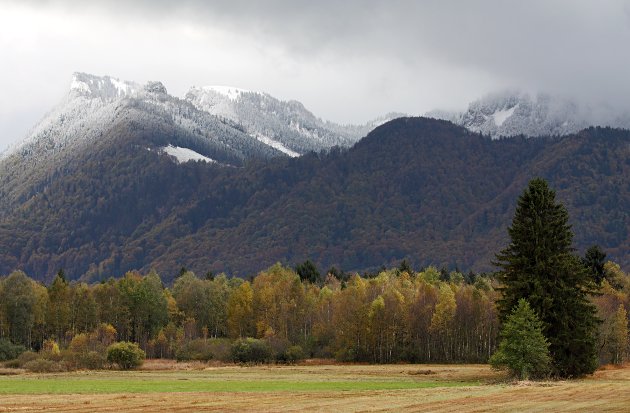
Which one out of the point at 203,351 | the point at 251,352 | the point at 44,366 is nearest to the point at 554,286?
the point at 251,352

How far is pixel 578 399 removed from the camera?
6303 centimetres

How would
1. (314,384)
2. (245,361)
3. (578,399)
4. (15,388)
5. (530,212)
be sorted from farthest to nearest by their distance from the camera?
(245,361), (530,212), (314,384), (15,388), (578,399)

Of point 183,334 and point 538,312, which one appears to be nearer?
point 538,312

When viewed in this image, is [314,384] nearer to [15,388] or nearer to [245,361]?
[15,388]

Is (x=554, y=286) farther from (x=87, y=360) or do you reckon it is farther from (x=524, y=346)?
(x=87, y=360)

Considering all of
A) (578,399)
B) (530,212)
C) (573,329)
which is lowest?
(578,399)

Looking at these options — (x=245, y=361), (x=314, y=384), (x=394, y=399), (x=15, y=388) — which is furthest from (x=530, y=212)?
(x=245, y=361)

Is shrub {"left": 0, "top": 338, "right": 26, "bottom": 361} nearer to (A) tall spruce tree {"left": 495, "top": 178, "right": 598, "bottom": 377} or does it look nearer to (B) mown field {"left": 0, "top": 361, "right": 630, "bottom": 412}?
(B) mown field {"left": 0, "top": 361, "right": 630, "bottom": 412}

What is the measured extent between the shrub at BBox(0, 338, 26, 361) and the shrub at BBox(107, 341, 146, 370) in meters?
22.8

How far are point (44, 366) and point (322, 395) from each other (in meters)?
66.7

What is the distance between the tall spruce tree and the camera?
294 feet

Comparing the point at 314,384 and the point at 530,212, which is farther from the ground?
the point at 530,212

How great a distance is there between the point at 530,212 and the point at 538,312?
10.2 meters

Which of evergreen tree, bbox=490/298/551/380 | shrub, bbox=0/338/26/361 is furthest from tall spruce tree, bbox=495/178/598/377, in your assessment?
shrub, bbox=0/338/26/361
